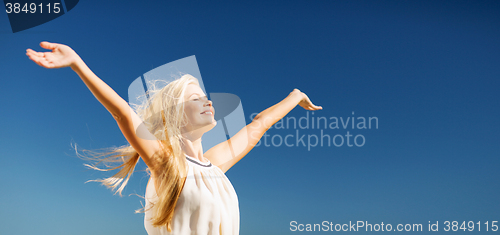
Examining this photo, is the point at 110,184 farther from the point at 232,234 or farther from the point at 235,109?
the point at 235,109

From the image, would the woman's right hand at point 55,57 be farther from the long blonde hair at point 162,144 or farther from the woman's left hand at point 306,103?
the woman's left hand at point 306,103

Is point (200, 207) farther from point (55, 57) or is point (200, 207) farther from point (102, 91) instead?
point (55, 57)

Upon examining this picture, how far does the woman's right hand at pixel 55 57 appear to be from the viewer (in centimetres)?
159

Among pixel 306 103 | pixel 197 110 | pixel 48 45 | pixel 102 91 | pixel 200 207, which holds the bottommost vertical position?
pixel 200 207

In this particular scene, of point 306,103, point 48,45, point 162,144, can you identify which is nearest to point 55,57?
point 48,45

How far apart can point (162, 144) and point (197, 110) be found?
15.0 inches

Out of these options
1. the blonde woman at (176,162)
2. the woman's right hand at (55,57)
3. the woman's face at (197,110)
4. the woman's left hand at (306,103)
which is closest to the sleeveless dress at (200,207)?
the blonde woman at (176,162)

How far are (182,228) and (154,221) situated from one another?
19cm

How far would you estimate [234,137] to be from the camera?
319 cm

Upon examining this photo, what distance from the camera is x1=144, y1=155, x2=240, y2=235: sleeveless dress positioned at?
86.6 inches

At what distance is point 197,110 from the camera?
97.7 inches

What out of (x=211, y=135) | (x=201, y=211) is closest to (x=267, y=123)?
(x=211, y=135)

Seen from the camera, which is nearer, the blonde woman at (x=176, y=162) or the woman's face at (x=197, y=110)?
the blonde woman at (x=176, y=162)

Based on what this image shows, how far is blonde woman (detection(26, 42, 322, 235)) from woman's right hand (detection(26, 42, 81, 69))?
246 millimetres
